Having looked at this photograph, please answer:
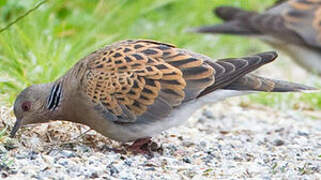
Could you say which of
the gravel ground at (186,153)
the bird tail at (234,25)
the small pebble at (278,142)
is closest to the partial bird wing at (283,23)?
the bird tail at (234,25)

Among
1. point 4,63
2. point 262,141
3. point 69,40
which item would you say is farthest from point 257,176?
point 69,40

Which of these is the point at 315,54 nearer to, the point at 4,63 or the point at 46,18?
the point at 46,18

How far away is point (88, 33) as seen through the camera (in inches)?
282

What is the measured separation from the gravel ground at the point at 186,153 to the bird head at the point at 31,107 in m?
0.13

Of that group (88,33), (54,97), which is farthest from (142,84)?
(88,33)

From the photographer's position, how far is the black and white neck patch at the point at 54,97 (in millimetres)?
→ 5039

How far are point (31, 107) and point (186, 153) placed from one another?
110 centimetres

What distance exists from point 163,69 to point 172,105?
0.24 metres

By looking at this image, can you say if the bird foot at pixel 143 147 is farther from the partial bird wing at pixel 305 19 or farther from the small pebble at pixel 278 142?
the partial bird wing at pixel 305 19

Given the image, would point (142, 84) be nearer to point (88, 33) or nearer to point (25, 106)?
point (25, 106)

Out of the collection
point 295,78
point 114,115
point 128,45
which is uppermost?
point 128,45

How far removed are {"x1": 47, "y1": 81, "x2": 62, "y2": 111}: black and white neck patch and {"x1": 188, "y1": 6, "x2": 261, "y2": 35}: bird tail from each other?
3.14 m

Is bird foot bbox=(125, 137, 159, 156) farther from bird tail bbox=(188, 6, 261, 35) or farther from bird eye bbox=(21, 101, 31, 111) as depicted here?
bird tail bbox=(188, 6, 261, 35)

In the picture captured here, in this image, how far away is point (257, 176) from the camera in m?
4.42
